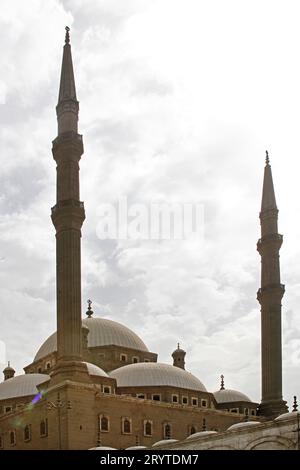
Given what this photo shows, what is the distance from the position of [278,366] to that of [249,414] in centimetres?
513

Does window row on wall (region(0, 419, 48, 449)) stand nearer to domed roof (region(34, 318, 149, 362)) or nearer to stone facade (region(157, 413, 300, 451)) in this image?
domed roof (region(34, 318, 149, 362))

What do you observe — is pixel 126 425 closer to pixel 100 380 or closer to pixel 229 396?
pixel 100 380

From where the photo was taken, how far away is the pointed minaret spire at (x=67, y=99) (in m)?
50.9

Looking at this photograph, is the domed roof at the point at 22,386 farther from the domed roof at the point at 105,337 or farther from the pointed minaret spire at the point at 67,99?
the pointed minaret spire at the point at 67,99

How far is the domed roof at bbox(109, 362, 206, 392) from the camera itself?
5428cm

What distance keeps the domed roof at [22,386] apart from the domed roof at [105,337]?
302 cm

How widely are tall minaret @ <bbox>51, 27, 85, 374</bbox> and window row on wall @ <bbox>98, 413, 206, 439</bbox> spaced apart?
4526 mm

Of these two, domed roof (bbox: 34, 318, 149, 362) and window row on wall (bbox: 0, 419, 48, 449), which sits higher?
domed roof (bbox: 34, 318, 149, 362)

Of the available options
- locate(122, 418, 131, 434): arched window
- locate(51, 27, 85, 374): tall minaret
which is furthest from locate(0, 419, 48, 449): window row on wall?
locate(122, 418, 131, 434): arched window

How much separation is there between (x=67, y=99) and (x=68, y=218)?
770 cm

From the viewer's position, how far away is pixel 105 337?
60.2 meters
